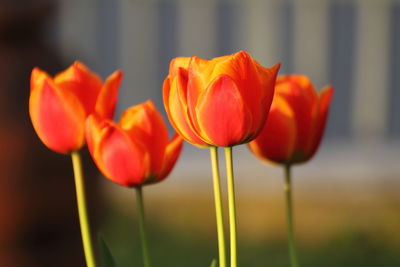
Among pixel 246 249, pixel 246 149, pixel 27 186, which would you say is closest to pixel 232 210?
pixel 27 186

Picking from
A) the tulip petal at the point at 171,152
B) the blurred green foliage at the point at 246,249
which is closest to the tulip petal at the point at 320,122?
the tulip petal at the point at 171,152

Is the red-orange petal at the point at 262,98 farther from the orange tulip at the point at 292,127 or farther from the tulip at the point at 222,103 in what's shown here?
the orange tulip at the point at 292,127

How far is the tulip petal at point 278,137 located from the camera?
2.65 feet

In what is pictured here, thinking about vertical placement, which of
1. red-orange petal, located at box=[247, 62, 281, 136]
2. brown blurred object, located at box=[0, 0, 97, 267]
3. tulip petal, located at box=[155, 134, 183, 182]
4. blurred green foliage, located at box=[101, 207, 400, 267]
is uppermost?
red-orange petal, located at box=[247, 62, 281, 136]

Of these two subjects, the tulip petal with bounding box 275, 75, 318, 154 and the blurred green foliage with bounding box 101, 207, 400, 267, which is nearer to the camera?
the tulip petal with bounding box 275, 75, 318, 154

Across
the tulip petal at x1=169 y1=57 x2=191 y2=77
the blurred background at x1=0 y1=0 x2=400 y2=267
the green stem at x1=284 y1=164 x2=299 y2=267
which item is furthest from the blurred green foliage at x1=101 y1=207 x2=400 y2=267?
the tulip petal at x1=169 y1=57 x2=191 y2=77

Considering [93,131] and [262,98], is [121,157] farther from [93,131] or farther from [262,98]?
[262,98]

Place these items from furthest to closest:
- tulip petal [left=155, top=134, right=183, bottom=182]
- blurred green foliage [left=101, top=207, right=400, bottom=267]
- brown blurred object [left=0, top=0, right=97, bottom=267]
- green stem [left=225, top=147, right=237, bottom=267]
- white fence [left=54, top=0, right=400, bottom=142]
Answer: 1. white fence [left=54, top=0, right=400, bottom=142]
2. blurred green foliage [left=101, top=207, right=400, bottom=267]
3. brown blurred object [left=0, top=0, right=97, bottom=267]
4. tulip petal [left=155, top=134, right=183, bottom=182]
5. green stem [left=225, top=147, right=237, bottom=267]

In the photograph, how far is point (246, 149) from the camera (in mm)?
3922

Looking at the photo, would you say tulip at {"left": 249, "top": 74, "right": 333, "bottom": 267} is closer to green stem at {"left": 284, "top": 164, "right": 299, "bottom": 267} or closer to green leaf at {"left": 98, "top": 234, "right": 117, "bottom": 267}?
green stem at {"left": 284, "top": 164, "right": 299, "bottom": 267}

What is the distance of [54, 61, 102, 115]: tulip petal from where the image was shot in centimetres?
79

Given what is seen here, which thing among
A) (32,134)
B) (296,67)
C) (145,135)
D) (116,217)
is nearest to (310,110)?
(145,135)

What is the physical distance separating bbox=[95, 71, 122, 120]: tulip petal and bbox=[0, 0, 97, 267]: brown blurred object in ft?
3.76

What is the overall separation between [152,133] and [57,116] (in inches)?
3.3
